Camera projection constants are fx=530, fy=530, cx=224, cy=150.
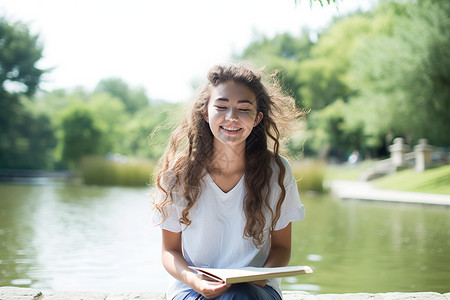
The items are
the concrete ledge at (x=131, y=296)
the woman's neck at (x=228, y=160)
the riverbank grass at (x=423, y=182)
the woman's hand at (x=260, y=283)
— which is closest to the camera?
the woman's hand at (x=260, y=283)

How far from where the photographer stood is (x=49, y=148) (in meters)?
36.4

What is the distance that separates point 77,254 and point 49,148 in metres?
31.8

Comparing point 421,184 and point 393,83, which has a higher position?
point 393,83

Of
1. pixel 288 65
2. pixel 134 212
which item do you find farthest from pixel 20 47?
pixel 134 212

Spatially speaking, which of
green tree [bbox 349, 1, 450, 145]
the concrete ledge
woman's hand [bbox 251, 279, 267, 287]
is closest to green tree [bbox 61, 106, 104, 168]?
green tree [bbox 349, 1, 450, 145]

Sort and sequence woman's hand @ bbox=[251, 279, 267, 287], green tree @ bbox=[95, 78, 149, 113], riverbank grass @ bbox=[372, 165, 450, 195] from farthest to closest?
green tree @ bbox=[95, 78, 149, 113] < riverbank grass @ bbox=[372, 165, 450, 195] < woman's hand @ bbox=[251, 279, 267, 287]

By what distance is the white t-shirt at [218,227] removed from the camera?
2.16 m

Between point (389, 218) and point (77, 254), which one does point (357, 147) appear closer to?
point (389, 218)

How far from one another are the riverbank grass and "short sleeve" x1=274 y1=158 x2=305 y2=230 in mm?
15202

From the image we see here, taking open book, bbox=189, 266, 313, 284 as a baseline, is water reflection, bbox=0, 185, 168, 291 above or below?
below

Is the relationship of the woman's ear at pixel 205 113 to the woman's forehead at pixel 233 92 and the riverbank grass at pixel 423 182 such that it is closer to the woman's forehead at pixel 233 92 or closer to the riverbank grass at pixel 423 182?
the woman's forehead at pixel 233 92

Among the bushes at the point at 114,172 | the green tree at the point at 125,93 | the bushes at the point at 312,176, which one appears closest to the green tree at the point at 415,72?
the bushes at the point at 312,176

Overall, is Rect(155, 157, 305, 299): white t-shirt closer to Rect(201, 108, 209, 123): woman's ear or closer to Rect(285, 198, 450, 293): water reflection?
Rect(201, 108, 209, 123): woman's ear

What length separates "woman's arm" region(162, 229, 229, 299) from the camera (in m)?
1.91
